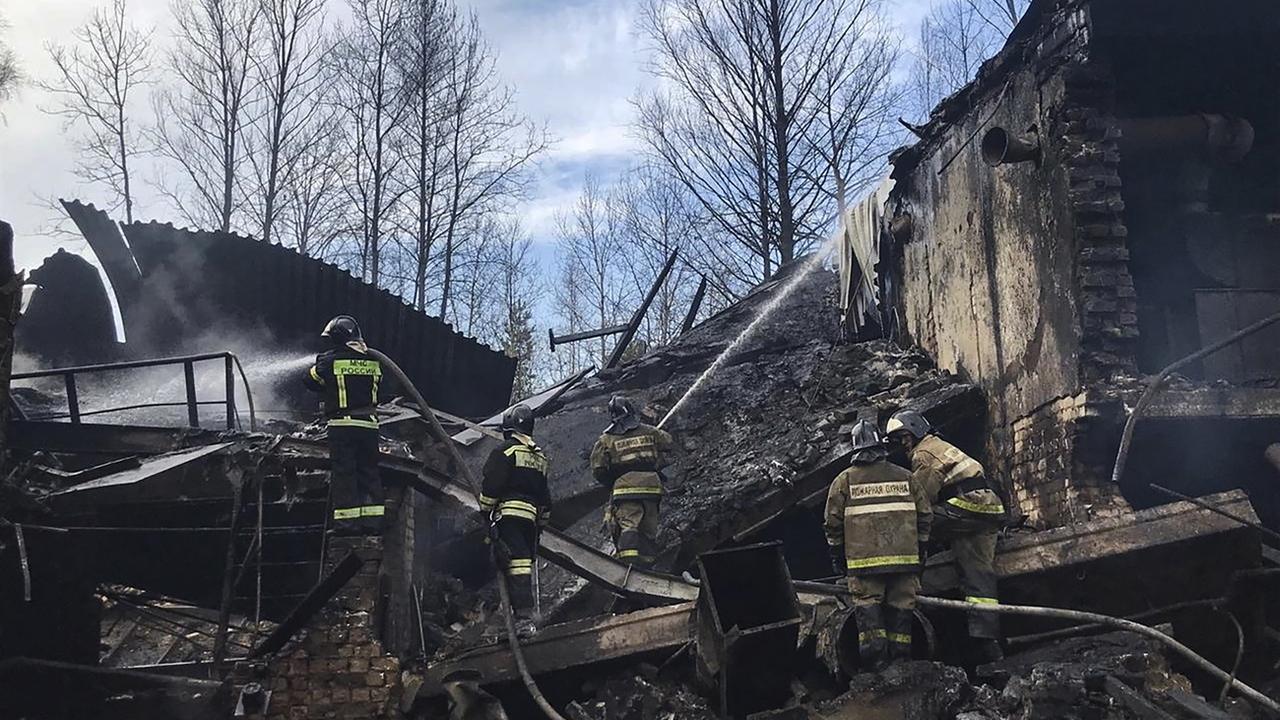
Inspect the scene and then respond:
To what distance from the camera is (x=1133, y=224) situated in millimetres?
8008

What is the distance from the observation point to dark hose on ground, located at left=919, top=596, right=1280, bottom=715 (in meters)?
4.21

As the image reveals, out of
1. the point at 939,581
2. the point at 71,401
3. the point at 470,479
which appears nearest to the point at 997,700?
the point at 939,581

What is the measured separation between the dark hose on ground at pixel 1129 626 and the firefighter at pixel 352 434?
376 centimetres

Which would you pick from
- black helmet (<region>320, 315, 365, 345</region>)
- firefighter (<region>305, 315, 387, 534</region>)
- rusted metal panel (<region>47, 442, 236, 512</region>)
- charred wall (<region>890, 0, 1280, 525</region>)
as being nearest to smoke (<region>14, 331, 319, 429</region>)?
rusted metal panel (<region>47, 442, 236, 512</region>)

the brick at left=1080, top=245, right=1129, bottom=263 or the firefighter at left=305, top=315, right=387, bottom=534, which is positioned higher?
the brick at left=1080, top=245, right=1129, bottom=263

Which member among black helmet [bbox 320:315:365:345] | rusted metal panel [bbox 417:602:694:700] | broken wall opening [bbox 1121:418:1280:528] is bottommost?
rusted metal panel [bbox 417:602:694:700]

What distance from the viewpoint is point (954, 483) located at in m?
5.90

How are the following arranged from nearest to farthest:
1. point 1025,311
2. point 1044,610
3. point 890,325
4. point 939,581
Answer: point 1044,610 < point 939,581 < point 1025,311 < point 890,325

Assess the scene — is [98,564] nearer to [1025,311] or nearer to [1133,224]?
[1025,311]

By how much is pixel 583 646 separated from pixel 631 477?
2.50 m

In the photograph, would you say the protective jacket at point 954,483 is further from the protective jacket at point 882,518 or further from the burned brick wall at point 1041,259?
the burned brick wall at point 1041,259

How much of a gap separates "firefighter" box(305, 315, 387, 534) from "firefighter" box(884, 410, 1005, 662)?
3.72m

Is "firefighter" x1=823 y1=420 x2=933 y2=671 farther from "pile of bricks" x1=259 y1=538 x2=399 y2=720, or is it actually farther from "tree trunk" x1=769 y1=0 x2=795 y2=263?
"tree trunk" x1=769 y1=0 x2=795 y2=263

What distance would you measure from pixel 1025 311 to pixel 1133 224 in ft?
4.29
